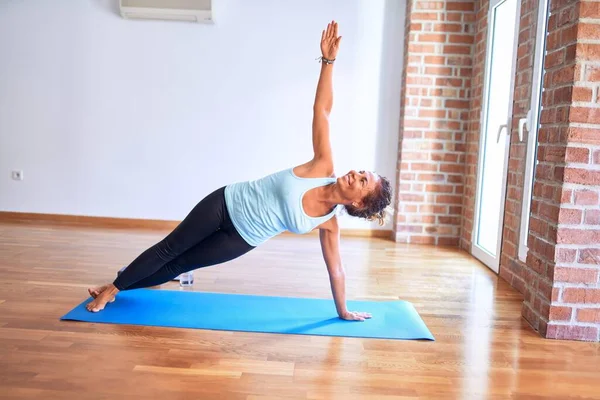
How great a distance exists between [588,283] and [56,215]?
4.23 metres

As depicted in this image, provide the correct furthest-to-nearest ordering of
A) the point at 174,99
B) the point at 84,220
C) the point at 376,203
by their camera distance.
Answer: the point at 84,220 → the point at 174,99 → the point at 376,203

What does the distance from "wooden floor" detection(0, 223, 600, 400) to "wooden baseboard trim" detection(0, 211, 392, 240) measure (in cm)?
147

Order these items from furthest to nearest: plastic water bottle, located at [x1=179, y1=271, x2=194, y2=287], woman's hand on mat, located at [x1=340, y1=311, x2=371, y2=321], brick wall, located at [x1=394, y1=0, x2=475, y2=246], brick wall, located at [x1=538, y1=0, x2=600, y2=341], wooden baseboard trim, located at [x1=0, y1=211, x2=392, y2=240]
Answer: wooden baseboard trim, located at [x1=0, y1=211, x2=392, y2=240] < brick wall, located at [x1=394, y1=0, x2=475, y2=246] < plastic water bottle, located at [x1=179, y1=271, x2=194, y2=287] < woman's hand on mat, located at [x1=340, y1=311, x2=371, y2=321] < brick wall, located at [x1=538, y1=0, x2=600, y2=341]

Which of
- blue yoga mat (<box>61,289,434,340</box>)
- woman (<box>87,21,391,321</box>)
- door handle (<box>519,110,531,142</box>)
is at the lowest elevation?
blue yoga mat (<box>61,289,434,340</box>)

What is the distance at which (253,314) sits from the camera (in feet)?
8.13

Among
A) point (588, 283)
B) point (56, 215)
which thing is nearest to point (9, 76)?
point (56, 215)

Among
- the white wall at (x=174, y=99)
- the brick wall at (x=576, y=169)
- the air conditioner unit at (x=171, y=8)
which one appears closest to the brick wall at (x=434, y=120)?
the white wall at (x=174, y=99)

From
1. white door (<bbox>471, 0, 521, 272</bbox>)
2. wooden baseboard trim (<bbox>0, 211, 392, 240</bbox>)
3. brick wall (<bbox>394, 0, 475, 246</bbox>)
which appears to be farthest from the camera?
wooden baseboard trim (<bbox>0, 211, 392, 240</bbox>)

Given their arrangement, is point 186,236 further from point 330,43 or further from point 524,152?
point 524,152

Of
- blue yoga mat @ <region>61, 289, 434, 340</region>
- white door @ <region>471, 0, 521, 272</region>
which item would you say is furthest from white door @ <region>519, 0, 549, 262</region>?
blue yoga mat @ <region>61, 289, 434, 340</region>

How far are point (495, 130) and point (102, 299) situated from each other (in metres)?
2.91

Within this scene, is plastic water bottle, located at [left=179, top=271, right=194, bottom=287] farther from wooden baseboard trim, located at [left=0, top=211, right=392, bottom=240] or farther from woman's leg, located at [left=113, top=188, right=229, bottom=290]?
wooden baseboard trim, located at [left=0, top=211, right=392, bottom=240]

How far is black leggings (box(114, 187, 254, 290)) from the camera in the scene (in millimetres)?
2322

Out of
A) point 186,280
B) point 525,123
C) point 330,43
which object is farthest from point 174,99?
point 525,123
